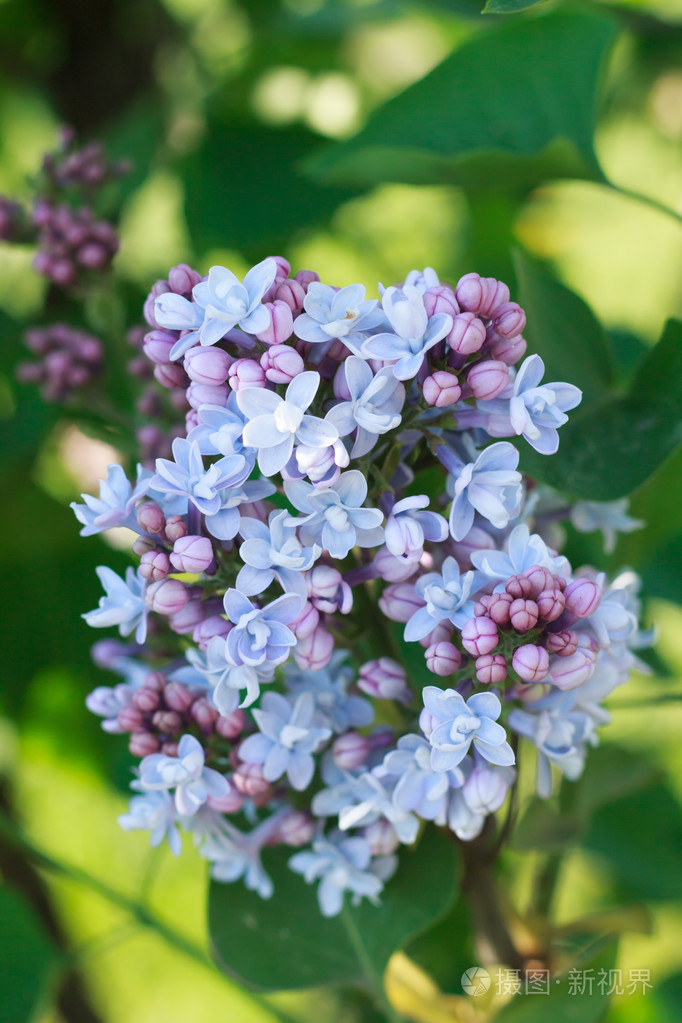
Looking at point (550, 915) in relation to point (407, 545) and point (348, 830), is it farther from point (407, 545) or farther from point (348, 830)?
point (407, 545)

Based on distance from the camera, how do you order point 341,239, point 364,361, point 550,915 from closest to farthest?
point 364,361 → point 550,915 → point 341,239

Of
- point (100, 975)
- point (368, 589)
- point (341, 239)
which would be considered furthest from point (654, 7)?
point (100, 975)

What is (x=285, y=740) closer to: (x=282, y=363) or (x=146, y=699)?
(x=146, y=699)

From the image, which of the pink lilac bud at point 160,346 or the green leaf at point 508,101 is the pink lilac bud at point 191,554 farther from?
the green leaf at point 508,101

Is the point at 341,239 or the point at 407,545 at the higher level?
the point at 407,545

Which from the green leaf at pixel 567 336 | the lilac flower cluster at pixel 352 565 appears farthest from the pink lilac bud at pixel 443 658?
the green leaf at pixel 567 336

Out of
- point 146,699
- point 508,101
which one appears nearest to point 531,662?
point 146,699
